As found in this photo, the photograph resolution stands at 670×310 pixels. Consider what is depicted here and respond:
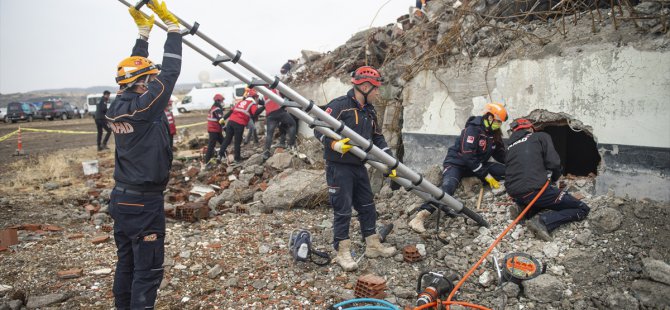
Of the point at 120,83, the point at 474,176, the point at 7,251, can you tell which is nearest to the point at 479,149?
the point at 474,176

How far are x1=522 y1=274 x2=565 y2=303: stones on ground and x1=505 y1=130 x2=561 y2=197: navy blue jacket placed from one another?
943mm

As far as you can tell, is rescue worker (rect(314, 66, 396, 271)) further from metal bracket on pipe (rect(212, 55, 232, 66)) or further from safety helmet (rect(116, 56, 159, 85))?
safety helmet (rect(116, 56, 159, 85))

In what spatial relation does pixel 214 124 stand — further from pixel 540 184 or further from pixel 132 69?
pixel 540 184

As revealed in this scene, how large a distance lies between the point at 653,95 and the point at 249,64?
3878 mm

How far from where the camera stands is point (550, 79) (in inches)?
190

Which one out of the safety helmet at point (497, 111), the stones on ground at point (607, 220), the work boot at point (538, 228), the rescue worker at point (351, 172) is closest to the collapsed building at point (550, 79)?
the safety helmet at point (497, 111)

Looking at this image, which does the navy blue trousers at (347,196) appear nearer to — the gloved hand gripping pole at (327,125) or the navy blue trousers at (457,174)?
the gloved hand gripping pole at (327,125)

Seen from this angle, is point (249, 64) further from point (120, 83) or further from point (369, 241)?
point (369, 241)

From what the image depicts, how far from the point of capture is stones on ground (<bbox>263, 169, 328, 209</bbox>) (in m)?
6.26

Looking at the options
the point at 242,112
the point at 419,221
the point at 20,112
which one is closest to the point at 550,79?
the point at 419,221

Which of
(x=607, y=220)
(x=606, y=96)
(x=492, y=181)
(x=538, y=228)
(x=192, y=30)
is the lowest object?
(x=538, y=228)

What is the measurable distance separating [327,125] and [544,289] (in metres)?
2.31

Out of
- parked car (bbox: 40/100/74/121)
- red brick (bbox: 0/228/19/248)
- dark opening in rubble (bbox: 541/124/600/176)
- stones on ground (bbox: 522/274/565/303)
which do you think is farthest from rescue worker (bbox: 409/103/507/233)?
parked car (bbox: 40/100/74/121)

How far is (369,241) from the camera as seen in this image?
4508 mm
